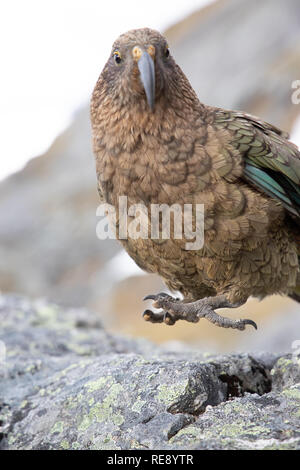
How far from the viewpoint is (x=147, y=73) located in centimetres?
420

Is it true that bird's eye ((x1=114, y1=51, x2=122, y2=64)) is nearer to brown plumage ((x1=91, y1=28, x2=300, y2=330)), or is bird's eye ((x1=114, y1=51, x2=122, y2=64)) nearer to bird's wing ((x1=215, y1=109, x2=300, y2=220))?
brown plumage ((x1=91, y1=28, x2=300, y2=330))

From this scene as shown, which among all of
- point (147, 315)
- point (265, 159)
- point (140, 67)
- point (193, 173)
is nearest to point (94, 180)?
point (147, 315)

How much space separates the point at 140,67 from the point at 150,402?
2.29m

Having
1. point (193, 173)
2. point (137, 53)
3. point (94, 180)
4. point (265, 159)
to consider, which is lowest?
point (193, 173)

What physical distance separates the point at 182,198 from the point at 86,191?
13.8m

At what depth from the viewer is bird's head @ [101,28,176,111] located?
14.0ft

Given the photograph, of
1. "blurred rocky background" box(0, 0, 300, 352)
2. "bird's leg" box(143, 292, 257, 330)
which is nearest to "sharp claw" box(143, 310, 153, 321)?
"bird's leg" box(143, 292, 257, 330)

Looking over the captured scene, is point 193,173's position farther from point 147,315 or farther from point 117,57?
point 147,315

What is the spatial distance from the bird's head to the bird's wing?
65 centimetres

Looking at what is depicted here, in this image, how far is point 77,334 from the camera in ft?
20.4

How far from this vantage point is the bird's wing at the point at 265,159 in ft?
15.3

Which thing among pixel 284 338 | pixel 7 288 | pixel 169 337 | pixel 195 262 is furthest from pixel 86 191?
pixel 195 262

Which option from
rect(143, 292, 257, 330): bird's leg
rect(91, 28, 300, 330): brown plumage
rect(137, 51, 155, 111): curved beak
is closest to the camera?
rect(137, 51, 155, 111): curved beak
